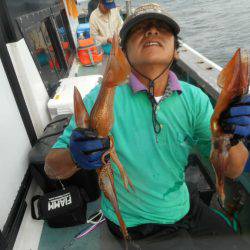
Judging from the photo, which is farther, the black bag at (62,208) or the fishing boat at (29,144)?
the black bag at (62,208)

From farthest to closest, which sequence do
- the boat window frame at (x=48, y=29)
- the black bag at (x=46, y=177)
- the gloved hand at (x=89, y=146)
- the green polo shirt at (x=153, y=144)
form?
the boat window frame at (x=48, y=29), the black bag at (x=46, y=177), the green polo shirt at (x=153, y=144), the gloved hand at (x=89, y=146)

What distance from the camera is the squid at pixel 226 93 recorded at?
149 cm

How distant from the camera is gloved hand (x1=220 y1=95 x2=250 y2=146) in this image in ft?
5.36

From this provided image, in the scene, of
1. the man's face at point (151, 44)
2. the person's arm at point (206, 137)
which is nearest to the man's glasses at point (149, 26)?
the man's face at point (151, 44)

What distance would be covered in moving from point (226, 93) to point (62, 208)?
6.57 ft

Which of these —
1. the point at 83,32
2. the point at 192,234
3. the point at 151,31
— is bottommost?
the point at 192,234

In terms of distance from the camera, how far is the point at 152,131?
2174 millimetres

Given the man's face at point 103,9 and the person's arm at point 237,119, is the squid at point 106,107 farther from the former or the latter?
the man's face at point 103,9

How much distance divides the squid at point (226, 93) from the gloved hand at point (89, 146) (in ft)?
2.26

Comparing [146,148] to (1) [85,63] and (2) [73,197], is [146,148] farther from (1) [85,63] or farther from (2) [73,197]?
(1) [85,63]

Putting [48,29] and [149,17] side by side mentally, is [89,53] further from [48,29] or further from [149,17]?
[149,17]

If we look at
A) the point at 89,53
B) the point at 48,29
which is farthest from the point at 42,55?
the point at 89,53

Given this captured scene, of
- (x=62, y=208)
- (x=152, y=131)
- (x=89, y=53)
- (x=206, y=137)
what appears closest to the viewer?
(x=152, y=131)

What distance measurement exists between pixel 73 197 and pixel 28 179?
0.58 meters
